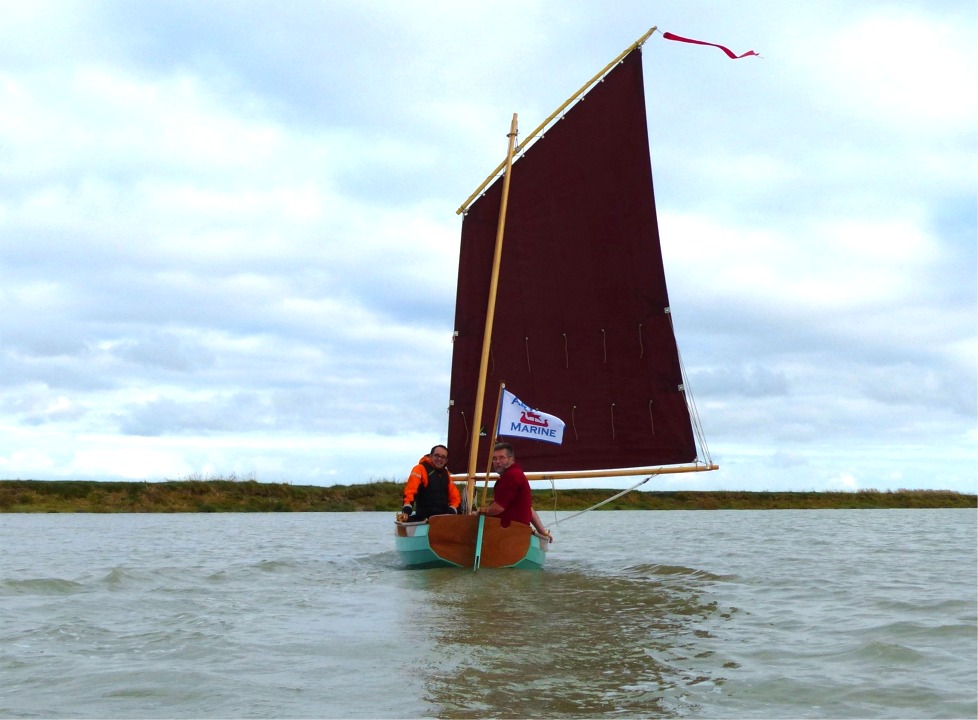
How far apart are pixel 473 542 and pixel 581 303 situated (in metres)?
5.40

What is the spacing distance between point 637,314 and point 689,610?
24.1 feet

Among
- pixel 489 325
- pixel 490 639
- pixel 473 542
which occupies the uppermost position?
pixel 489 325

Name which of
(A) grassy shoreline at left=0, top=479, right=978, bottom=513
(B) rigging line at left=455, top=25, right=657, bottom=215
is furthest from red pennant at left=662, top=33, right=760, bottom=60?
(A) grassy shoreline at left=0, top=479, right=978, bottom=513

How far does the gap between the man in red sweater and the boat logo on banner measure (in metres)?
1.91

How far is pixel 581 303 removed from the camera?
19.4 m

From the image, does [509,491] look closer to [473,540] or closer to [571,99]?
[473,540]

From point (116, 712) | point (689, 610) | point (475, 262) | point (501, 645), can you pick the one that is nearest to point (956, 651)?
point (689, 610)

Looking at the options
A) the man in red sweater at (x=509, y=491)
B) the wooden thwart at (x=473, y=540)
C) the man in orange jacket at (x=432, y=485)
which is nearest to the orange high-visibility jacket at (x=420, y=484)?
the man in orange jacket at (x=432, y=485)

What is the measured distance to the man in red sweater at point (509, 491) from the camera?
16531 millimetres

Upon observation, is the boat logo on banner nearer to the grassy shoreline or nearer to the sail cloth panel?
the sail cloth panel

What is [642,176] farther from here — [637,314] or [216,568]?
[216,568]

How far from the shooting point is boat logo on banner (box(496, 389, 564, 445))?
738 inches

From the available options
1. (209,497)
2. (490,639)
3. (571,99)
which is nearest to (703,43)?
(571,99)

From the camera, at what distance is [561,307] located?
19516 millimetres
